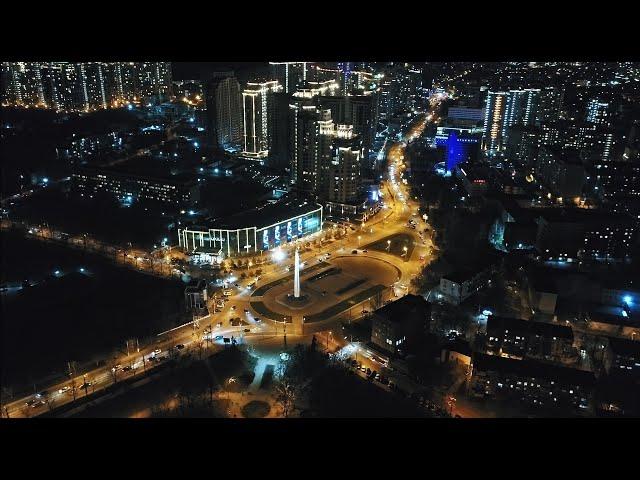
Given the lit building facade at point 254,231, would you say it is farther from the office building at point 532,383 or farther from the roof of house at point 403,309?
the office building at point 532,383

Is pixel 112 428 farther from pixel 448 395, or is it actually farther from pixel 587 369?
pixel 587 369

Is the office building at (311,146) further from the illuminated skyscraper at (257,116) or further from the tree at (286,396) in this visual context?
the tree at (286,396)

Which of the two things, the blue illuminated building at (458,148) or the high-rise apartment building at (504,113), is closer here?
the blue illuminated building at (458,148)

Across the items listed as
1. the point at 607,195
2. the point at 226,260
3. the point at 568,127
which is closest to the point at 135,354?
the point at 226,260

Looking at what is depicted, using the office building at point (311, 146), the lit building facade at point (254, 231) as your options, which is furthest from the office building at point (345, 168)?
the lit building facade at point (254, 231)

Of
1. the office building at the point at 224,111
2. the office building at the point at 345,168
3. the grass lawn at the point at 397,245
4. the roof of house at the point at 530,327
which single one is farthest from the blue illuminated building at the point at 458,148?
the roof of house at the point at 530,327

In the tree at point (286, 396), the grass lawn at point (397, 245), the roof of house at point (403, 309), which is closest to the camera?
the tree at point (286, 396)

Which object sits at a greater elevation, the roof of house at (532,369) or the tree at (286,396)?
the roof of house at (532,369)

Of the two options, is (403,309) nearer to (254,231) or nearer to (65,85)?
(254,231)

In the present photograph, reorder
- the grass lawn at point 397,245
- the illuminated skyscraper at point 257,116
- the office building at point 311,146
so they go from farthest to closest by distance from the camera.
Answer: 1. the illuminated skyscraper at point 257,116
2. the office building at point 311,146
3. the grass lawn at point 397,245

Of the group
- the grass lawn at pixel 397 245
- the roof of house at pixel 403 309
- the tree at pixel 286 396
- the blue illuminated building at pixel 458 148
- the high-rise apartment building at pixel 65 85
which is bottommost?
the tree at pixel 286 396
